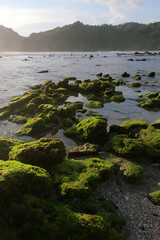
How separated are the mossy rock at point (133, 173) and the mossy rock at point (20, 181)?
4.38 meters

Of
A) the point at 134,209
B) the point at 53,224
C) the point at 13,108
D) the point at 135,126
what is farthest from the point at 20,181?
the point at 13,108

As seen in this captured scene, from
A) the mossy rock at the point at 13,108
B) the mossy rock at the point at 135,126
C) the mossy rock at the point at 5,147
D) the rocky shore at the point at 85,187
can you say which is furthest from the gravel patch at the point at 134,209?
the mossy rock at the point at 13,108

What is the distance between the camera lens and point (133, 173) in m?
10.5

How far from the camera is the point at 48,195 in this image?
27.6ft

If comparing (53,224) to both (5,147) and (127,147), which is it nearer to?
(5,147)

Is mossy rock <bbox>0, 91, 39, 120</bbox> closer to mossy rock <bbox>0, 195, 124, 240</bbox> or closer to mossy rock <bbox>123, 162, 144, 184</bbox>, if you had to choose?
mossy rock <bbox>123, 162, 144, 184</bbox>

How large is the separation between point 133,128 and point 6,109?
13.9 metres

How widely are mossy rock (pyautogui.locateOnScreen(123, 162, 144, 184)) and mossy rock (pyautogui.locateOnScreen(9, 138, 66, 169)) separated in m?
3.51

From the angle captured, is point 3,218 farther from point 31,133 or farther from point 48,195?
point 31,133

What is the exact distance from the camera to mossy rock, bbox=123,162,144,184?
10.2 meters

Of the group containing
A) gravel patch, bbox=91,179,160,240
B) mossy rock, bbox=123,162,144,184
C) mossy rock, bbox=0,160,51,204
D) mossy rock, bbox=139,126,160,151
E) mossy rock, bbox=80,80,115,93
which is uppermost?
mossy rock, bbox=80,80,115,93

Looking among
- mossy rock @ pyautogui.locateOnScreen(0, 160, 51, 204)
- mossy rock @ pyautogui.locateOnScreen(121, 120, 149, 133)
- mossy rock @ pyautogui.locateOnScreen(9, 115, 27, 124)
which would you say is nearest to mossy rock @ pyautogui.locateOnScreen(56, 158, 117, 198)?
mossy rock @ pyautogui.locateOnScreen(0, 160, 51, 204)

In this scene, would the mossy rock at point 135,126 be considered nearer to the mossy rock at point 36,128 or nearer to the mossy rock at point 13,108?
the mossy rock at point 36,128

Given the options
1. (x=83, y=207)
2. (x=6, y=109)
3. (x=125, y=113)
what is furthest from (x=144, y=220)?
(x=6, y=109)
